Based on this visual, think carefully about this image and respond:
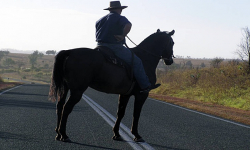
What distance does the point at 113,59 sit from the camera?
237 inches

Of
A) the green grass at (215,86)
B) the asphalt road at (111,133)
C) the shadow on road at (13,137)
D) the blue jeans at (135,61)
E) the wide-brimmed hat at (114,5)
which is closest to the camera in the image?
the asphalt road at (111,133)

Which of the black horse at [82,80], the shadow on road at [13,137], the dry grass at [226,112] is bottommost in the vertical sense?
the dry grass at [226,112]

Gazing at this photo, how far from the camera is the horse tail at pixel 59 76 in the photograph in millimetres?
5957

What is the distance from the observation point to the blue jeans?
623cm

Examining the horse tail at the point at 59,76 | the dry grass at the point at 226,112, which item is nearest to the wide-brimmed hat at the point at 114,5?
the horse tail at the point at 59,76

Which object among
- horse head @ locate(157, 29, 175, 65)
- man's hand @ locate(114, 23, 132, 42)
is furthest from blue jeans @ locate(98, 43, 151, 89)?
horse head @ locate(157, 29, 175, 65)

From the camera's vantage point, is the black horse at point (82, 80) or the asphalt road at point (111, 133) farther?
the asphalt road at point (111, 133)

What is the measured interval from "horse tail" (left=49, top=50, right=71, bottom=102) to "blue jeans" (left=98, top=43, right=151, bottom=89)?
0.79 metres

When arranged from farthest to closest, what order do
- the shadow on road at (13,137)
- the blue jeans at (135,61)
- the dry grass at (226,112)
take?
1. the dry grass at (226,112)
2. the blue jeans at (135,61)
3. the shadow on road at (13,137)

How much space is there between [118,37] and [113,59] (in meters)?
0.47

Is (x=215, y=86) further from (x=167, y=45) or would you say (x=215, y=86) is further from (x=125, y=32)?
(x=125, y=32)

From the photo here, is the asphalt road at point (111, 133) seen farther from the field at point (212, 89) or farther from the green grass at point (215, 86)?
the green grass at point (215, 86)

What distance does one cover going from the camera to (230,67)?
25.8 meters

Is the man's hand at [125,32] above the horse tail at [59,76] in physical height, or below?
above
